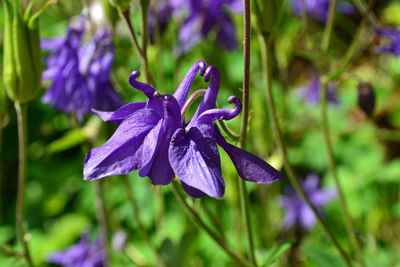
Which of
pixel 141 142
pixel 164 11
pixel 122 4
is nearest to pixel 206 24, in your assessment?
pixel 164 11

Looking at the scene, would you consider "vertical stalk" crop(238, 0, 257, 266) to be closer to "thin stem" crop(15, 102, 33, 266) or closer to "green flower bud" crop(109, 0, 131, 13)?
"green flower bud" crop(109, 0, 131, 13)

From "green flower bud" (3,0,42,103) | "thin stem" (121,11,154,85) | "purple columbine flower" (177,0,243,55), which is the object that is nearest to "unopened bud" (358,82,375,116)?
"purple columbine flower" (177,0,243,55)

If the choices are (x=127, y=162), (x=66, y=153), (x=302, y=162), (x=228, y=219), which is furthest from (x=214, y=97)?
Answer: (x=66, y=153)

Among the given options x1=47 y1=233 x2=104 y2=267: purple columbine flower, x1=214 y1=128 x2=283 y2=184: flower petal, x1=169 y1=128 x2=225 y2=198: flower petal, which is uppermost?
x1=169 y1=128 x2=225 y2=198: flower petal

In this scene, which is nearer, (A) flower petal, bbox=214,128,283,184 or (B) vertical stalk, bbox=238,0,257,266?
(A) flower petal, bbox=214,128,283,184

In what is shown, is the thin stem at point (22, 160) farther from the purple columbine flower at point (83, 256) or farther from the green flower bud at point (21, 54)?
the purple columbine flower at point (83, 256)

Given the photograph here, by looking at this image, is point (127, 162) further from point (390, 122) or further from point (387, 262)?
point (390, 122)
